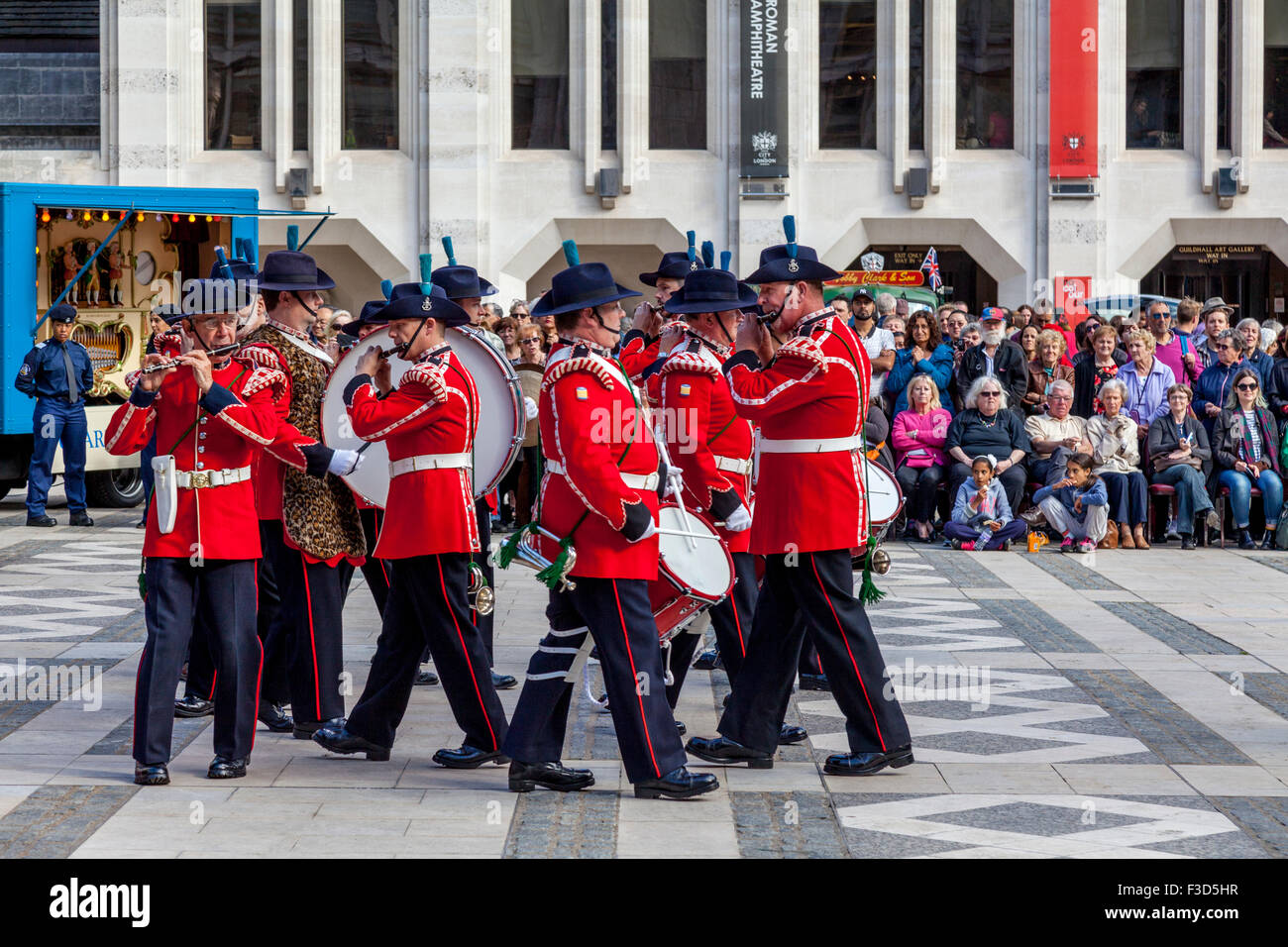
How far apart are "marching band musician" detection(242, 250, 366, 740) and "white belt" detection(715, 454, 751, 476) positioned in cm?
156

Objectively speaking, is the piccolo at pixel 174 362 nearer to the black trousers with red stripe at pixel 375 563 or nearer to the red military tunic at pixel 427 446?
the red military tunic at pixel 427 446

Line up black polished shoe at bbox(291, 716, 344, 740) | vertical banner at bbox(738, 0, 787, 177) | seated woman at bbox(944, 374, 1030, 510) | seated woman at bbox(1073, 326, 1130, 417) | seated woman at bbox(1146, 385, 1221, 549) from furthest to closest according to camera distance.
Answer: vertical banner at bbox(738, 0, 787, 177) < seated woman at bbox(1073, 326, 1130, 417) < seated woman at bbox(944, 374, 1030, 510) < seated woman at bbox(1146, 385, 1221, 549) < black polished shoe at bbox(291, 716, 344, 740)

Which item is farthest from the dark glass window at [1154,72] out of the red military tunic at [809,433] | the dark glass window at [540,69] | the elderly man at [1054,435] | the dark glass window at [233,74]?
the red military tunic at [809,433]

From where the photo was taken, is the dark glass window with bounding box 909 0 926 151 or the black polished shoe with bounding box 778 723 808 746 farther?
the dark glass window with bounding box 909 0 926 151

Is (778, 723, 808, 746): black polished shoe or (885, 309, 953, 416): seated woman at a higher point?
(885, 309, 953, 416): seated woman

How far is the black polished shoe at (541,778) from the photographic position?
6.54 meters

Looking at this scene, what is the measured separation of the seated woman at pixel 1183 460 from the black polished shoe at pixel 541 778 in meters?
9.85

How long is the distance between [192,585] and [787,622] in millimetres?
2190

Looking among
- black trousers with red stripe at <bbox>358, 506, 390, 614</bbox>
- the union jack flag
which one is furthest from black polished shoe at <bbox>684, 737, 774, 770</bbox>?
the union jack flag

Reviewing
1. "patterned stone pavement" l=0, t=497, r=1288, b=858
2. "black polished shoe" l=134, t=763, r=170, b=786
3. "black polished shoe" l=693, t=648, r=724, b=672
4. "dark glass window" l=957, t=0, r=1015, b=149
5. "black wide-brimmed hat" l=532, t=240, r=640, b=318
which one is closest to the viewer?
"patterned stone pavement" l=0, t=497, r=1288, b=858

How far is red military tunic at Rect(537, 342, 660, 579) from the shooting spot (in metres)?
6.29

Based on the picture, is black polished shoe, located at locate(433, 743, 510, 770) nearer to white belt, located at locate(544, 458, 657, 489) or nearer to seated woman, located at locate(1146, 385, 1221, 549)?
white belt, located at locate(544, 458, 657, 489)

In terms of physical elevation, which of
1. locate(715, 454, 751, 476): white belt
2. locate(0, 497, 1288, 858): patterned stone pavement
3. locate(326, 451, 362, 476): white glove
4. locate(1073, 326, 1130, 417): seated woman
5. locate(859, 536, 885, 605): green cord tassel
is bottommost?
locate(0, 497, 1288, 858): patterned stone pavement

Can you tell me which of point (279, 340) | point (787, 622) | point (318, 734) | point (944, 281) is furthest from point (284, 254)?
point (944, 281)
